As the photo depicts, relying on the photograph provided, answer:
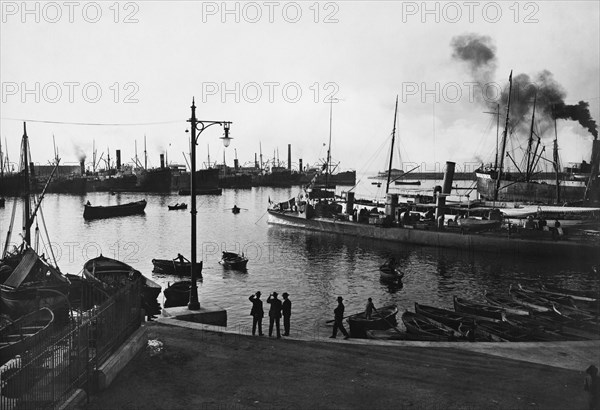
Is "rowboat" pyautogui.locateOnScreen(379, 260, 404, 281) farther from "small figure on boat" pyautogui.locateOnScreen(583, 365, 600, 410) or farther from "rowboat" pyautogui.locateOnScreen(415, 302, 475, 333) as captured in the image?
"small figure on boat" pyautogui.locateOnScreen(583, 365, 600, 410)

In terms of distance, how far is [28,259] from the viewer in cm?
2233

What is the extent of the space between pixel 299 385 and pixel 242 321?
17779mm

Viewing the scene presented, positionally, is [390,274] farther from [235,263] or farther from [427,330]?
[427,330]

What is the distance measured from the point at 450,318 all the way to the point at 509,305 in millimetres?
6393

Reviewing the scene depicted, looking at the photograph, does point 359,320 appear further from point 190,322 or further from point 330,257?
point 330,257

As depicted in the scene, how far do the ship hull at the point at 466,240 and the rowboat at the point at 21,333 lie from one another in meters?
44.2

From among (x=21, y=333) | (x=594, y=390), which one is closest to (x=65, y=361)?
(x=21, y=333)

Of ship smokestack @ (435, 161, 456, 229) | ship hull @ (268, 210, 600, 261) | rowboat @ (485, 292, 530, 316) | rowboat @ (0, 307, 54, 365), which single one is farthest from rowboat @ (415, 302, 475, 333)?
ship smokestack @ (435, 161, 456, 229)

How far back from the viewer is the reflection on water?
34.7 meters

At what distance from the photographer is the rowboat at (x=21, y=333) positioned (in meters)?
11.0

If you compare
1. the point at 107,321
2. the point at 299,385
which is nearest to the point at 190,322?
the point at 107,321

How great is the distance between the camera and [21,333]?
43.2ft

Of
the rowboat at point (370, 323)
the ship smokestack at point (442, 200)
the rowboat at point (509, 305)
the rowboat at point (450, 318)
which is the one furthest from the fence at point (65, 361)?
the ship smokestack at point (442, 200)

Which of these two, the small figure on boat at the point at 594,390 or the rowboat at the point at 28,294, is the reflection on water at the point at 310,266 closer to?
the rowboat at the point at 28,294
